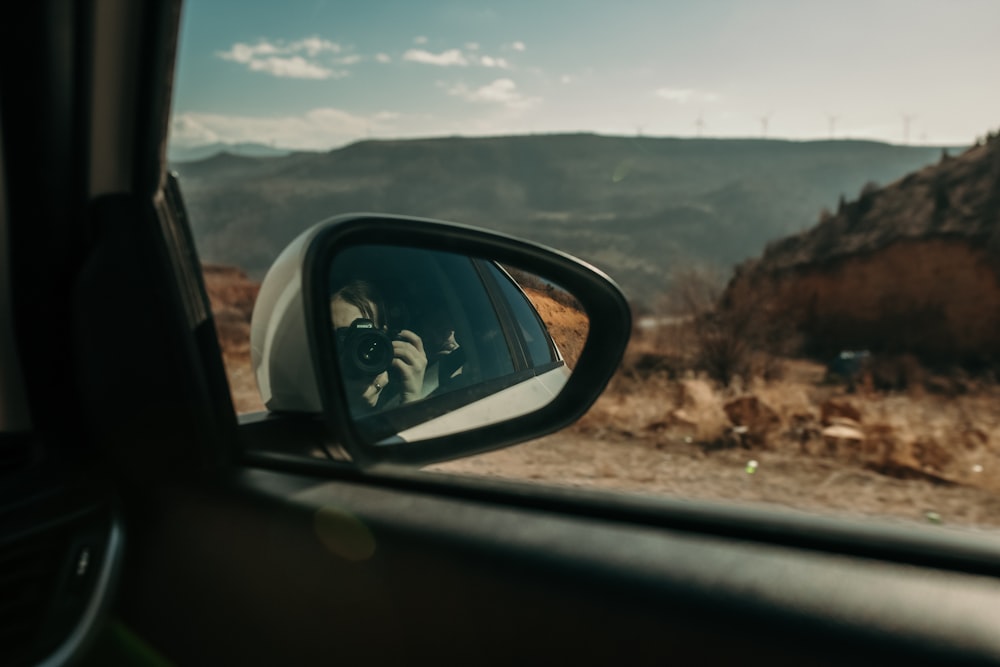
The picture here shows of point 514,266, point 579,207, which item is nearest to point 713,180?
point 579,207

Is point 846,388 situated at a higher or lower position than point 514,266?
lower

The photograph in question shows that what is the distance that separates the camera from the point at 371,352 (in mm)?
2334

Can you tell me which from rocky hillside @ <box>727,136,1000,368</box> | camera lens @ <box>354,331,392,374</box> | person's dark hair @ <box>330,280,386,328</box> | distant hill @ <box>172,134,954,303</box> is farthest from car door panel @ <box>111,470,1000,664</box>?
rocky hillside @ <box>727,136,1000,368</box>

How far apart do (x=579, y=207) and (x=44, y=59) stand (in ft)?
144

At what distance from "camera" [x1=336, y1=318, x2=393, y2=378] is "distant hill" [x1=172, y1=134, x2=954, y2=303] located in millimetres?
11108

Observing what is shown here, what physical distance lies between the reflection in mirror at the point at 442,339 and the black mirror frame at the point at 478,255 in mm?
35

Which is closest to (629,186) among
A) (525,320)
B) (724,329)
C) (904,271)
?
(904,271)

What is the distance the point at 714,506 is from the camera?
5.43 feet

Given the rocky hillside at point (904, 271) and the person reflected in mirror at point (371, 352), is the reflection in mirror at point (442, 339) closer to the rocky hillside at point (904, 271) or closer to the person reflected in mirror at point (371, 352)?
the person reflected in mirror at point (371, 352)

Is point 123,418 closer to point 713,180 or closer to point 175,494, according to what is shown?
point 175,494

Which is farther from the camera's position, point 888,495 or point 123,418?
point 888,495

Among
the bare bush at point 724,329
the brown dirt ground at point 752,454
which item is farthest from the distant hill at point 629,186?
the brown dirt ground at point 752,454

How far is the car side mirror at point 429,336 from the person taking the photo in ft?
7.27

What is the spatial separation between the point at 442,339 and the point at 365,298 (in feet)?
1.05
